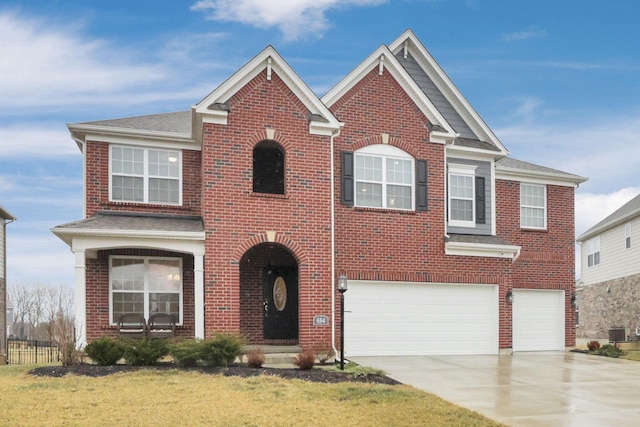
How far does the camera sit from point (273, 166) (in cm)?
1906

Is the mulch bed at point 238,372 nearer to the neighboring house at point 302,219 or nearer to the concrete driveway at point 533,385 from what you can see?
the concrete driveway at point 533,385

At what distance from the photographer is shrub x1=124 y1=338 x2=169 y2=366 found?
13.3m

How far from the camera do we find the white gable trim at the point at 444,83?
20.5m

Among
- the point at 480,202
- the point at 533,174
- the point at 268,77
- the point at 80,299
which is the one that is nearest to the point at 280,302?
the point at 80,299

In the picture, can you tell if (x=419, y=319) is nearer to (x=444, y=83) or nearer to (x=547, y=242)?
(x=547, y=242)

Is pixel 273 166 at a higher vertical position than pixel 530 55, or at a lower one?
lower

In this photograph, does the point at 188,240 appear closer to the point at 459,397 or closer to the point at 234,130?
the point at 234,130

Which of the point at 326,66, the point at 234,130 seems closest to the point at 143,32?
the point at 234,130

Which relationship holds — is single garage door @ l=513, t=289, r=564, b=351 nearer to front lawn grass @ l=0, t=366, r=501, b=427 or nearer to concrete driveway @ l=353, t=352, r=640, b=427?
concrete driveway @ l=353, t=352, r=640, b=427

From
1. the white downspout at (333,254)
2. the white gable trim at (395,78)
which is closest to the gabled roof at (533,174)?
the white gable trim at (395,78)

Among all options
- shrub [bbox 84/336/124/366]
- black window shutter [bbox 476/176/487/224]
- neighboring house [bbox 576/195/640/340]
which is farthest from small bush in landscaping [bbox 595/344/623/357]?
shrub [bbox 84/336/124/366]

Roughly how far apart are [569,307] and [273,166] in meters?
11.7

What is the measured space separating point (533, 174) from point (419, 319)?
7200 mm

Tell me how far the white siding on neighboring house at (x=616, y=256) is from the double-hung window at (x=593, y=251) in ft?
0.91
